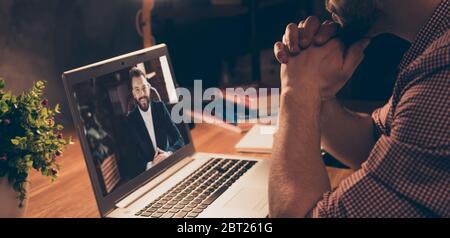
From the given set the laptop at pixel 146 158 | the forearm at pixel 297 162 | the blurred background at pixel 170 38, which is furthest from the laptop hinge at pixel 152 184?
the blurred background at pixel 170 38

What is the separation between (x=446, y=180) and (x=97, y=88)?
0.73m

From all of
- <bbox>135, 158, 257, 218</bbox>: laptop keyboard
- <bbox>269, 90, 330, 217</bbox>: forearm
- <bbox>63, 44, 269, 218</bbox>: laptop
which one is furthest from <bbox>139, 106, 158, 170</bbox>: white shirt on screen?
<bbox>269, 90, 330, 217</bbox>: forearm

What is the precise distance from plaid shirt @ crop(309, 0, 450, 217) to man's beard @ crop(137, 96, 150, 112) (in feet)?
1.78

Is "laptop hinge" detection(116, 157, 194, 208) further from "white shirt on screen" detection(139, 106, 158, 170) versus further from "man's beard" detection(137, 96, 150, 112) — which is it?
"man's beard" detection(137, 96, 150, 112)

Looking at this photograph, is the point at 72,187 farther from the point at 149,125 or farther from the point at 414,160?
the point at 414,160

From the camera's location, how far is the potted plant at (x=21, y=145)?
0.88 m

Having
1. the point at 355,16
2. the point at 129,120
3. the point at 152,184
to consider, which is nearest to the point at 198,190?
the point at 152,184

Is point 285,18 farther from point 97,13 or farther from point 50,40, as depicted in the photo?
point 50,40

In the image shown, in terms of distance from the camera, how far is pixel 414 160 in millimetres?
753

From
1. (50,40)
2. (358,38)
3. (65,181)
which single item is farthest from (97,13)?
(358,38)

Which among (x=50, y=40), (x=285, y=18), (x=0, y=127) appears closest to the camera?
(x=0, y=127)

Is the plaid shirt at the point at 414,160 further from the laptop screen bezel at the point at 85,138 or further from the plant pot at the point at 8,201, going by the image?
the plant pot at the point at 8,201

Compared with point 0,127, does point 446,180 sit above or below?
below
